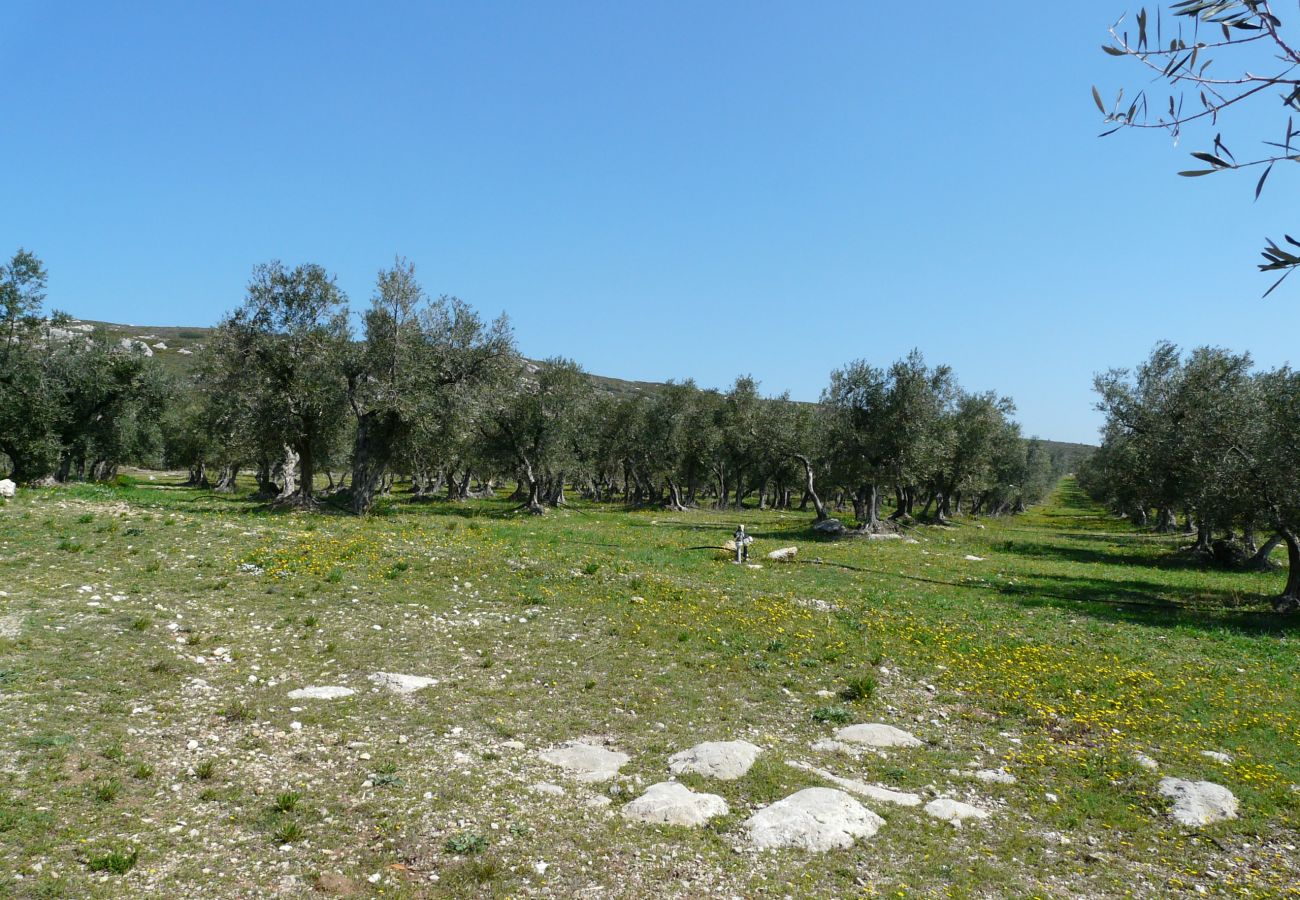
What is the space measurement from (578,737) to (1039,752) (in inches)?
316

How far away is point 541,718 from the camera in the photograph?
38.1 ft

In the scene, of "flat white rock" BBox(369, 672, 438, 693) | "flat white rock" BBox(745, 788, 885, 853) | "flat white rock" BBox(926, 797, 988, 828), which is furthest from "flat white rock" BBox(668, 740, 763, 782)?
"flat white rock" BBox(369, 672, 438, 693)

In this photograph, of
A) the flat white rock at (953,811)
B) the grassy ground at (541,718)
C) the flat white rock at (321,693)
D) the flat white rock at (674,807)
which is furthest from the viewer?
the flat white rock at (321,693)

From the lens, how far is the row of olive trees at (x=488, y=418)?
118 ft

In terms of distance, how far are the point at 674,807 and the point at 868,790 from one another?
3.12 m

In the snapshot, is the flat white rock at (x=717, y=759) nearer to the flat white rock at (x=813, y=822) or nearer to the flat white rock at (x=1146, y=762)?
the flat white rock at (x=813, y=822)

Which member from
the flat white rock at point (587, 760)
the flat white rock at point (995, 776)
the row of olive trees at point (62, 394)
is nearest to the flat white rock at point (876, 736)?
the flat white rock at point (995, 776)

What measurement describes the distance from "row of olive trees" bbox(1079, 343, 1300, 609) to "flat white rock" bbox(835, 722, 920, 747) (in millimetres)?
26569

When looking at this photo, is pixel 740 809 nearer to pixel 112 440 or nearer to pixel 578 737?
pixel 578 737

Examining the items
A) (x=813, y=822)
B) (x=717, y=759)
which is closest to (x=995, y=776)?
(x=813, y=822)

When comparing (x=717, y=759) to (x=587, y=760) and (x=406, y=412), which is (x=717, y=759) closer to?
(x=587, y=760)

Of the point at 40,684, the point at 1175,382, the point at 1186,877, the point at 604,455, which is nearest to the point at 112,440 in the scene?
the point at 604,455

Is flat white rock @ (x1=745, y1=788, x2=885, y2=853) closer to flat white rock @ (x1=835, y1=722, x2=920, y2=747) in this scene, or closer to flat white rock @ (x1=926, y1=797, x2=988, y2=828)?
flat white rock @ (x1=926, y1=797, x2=988, y2=828)

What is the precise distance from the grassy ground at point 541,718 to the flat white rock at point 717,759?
0.32m
